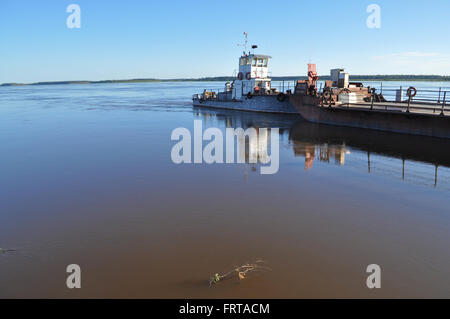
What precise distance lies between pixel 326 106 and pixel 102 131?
16922mm

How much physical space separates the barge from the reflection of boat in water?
0.55m

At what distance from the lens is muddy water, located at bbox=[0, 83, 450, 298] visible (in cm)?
593

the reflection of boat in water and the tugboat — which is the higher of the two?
the tugboat

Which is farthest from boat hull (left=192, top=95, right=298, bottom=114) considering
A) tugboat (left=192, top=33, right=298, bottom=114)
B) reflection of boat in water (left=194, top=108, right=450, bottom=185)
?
reflection of boat in water (left=194, top=108, right=450, bottom=185)

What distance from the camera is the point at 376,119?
22438 mm

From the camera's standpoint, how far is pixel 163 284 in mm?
5891

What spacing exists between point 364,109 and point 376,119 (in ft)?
3.37

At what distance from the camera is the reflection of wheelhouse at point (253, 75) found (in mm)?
40062

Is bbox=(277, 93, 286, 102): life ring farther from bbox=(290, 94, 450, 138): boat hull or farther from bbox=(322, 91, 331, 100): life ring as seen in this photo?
bbox=(322, 91, 331, 100): life ring

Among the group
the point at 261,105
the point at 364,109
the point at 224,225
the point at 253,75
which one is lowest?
the point at 224,225

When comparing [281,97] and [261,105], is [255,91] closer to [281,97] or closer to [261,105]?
[261,105]

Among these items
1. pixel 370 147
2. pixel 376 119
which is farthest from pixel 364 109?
pixel 370 147

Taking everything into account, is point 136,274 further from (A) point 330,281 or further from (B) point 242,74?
(B) point 242,74

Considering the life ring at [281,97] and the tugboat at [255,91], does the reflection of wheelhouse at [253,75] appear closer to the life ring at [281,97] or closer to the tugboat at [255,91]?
the tugboat at [255,91]
